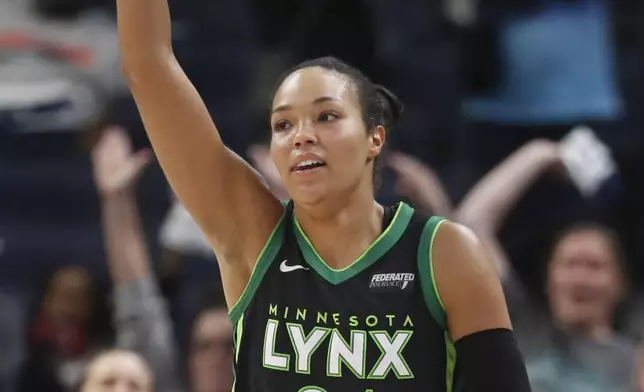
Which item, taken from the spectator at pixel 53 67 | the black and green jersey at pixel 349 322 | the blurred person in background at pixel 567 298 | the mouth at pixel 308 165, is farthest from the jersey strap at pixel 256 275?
the spectator at pixel 53 67

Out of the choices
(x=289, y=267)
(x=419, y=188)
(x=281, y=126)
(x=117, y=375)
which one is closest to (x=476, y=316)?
(x=289, y=267)

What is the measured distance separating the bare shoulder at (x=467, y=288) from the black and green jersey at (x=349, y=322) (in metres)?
0.01

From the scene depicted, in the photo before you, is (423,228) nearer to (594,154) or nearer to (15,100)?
(594,154)

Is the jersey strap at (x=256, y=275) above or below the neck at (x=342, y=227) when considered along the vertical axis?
below

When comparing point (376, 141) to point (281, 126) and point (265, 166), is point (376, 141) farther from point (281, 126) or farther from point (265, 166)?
point (265, 166)

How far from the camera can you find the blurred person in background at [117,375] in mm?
2596

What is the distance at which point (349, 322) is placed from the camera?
137cm

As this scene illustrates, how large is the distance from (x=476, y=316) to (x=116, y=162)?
2046mm

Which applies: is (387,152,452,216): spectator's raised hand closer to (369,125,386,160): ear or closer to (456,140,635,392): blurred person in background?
(456,140,635,392): blurred person in background

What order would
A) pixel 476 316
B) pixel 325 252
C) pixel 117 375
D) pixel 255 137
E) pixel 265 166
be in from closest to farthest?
pixel 476 316 → pixel 325 252 → pixel 117 375 → pixel 265 166 → pixel 255 137

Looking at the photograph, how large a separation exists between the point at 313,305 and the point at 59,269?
1.98 meters

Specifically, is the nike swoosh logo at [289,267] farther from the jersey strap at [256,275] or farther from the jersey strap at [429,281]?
the jersey strap at [429,281]

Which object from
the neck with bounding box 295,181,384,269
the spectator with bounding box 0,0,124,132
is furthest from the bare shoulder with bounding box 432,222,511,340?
the spectator with bounding box 0,0,124,132

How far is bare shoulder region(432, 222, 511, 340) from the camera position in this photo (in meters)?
1.35
